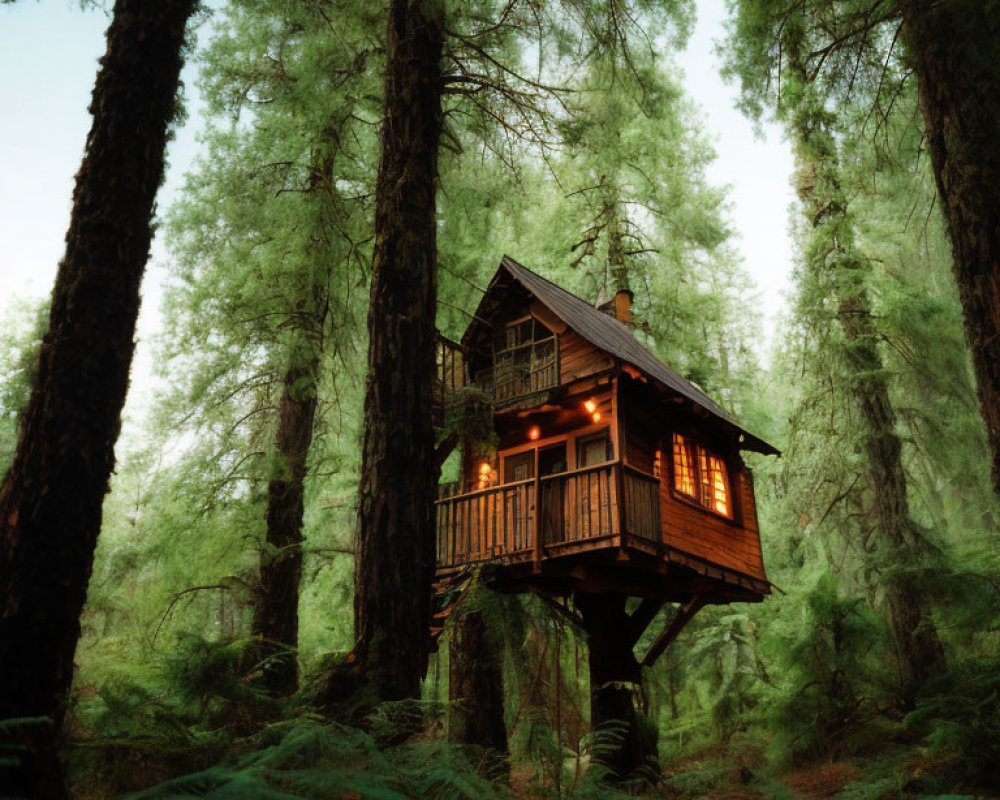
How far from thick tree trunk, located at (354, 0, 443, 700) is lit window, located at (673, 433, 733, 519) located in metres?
7.92

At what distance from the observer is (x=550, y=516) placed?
11445 mm

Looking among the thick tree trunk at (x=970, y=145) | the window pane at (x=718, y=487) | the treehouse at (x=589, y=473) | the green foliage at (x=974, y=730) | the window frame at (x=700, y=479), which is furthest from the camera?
the window pane at (x=718, y=487)

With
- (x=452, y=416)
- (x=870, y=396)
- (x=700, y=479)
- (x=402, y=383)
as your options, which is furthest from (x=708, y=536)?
(x=402, y=383)

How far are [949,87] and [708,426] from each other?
8.33 meters

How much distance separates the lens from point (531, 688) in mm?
5266

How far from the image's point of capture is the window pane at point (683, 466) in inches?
516

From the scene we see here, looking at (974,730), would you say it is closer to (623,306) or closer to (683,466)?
(683,466)

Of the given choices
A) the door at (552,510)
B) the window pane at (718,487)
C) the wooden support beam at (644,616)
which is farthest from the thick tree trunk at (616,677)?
the window pane at (718,487)

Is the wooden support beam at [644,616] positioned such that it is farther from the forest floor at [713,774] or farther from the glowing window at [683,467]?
the forest floor at [713,774]

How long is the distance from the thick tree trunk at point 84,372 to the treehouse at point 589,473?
19.2 ft

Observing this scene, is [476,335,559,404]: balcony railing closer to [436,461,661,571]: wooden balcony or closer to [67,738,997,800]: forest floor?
[436,461,661,571]: wooden balcony

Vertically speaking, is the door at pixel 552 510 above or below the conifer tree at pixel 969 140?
below

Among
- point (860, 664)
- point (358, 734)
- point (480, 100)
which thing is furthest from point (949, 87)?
point (860, 664)

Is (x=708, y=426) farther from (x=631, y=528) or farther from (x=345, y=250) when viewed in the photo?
(x=345, y=250)
